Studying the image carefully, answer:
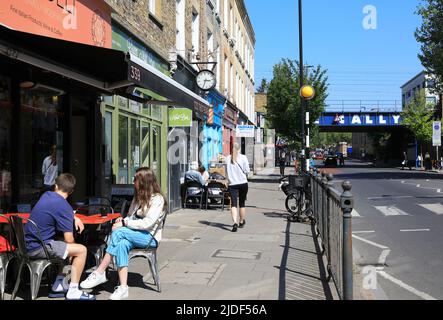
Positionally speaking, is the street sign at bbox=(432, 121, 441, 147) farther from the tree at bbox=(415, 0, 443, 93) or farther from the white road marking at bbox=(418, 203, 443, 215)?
the white road marking at bbox=(418, 203, 443, 215)

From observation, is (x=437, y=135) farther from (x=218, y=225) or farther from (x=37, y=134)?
(x=37, y=134)

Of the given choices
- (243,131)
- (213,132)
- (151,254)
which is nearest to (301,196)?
(151,254)

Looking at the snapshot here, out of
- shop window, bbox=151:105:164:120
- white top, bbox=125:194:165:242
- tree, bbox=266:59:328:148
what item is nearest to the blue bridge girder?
tree, bbox=266:59:328:148

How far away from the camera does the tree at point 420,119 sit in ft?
176

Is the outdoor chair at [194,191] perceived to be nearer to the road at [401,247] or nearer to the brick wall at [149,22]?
the brick wall at [149,22]

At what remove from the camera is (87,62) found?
7219 mm

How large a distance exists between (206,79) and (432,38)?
18611mm

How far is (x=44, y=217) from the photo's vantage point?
535 centimetres

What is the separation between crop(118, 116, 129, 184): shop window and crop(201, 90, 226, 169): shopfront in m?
9.21

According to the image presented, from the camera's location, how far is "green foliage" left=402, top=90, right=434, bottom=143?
5375 cm

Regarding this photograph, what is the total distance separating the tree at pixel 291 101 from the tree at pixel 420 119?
24.7 m

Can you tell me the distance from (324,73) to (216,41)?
415 inches

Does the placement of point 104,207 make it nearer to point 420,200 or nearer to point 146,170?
point 146,170

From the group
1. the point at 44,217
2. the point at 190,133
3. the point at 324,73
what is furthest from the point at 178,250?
the point at 324,73
